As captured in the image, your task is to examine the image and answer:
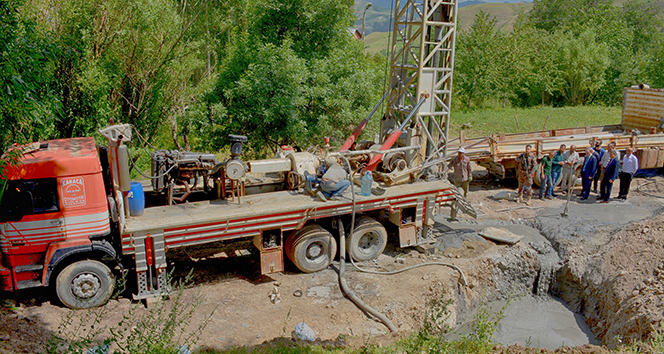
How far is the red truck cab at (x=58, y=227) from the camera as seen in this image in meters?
7.24

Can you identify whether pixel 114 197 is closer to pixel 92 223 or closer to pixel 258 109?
pixel 92 223

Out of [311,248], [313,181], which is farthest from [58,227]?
[313,181]

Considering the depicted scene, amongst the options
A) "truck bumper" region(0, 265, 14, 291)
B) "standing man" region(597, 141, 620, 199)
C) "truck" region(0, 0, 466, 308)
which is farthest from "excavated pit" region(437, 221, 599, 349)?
"truck bumper" region(0, 265, 14, 291)

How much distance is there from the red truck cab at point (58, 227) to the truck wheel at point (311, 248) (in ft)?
9.99

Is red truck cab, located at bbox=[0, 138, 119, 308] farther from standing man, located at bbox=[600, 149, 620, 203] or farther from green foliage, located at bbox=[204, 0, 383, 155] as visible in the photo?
standing man, located at bbox=[600, 149, 620, 203]

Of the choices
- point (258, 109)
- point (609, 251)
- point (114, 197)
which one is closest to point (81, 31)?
point (258, 109)

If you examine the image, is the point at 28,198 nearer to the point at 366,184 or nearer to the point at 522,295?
the point at 366,184

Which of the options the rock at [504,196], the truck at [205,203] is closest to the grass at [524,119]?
the rock at [504,196]

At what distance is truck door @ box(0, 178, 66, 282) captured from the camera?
23.5ft

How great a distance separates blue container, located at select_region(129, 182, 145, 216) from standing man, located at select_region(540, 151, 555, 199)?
1064 centimetres

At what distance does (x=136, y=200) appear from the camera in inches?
317

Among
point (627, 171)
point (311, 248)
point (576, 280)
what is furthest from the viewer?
point (627, 171)

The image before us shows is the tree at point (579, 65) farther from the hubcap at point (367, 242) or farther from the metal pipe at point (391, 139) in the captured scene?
the hubcap at point (367, 242)

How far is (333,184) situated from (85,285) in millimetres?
4401
